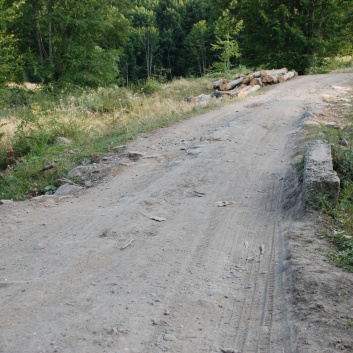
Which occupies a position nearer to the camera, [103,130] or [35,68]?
[103,130]

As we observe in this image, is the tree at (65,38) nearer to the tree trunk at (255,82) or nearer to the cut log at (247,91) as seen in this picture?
the tree trunk at (255,82)

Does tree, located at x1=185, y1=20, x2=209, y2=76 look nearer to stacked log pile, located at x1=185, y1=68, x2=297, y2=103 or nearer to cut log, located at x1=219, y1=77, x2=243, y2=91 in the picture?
stacked log pile, located at x1=185, y1=68, x2=297, y2=103

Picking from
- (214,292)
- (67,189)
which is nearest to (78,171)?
(67,189)

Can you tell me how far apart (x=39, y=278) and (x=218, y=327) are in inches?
66.6

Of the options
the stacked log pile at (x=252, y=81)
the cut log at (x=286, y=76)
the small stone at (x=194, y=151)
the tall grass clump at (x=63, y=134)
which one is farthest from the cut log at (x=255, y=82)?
the small stone at (x=194, y=151)

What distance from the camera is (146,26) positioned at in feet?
184

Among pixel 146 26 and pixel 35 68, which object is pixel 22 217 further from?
pixel 146 26

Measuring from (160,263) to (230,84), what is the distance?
1494 centimetres

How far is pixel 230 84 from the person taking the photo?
18031 millimetres

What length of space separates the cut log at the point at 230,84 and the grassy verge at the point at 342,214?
39.9ft

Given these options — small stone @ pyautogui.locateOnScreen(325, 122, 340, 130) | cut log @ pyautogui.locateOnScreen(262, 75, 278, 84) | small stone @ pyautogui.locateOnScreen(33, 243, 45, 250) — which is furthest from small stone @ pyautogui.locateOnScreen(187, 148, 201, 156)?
cut log @ pyautogui.locateOnScreen(262, 75, 278, 84)

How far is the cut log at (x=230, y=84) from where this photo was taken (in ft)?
58.3

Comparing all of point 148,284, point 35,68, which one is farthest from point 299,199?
point 35,68

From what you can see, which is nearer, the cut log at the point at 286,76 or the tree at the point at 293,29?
the cut log at the point at 286,76
